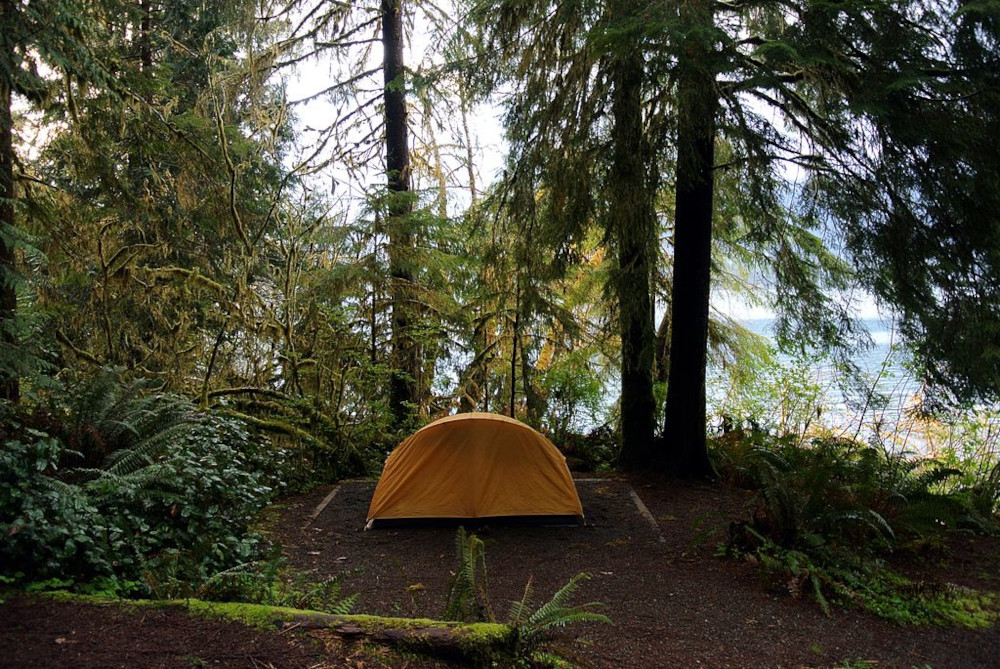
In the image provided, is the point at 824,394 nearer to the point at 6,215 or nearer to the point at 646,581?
the point at 646,581

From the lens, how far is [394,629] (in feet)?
11.3

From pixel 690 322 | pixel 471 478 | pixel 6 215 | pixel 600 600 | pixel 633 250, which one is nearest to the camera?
pixel 600 600

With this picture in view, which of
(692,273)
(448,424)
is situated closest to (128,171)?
(448,424)

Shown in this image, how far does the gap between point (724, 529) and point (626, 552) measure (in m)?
1.10

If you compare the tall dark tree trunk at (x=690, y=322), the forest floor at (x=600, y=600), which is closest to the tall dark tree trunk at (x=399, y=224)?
the forest floor at (x=600, y=600)

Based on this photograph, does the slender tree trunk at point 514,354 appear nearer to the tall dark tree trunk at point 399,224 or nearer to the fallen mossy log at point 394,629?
the tall dark tree trunk at point 399,224

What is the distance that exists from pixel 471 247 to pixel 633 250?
8.94 feet

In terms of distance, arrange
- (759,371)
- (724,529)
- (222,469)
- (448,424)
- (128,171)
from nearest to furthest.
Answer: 1. (222,469)
2. (724,529)
3. (448,424)
4. (128,171)
5. (759,371)

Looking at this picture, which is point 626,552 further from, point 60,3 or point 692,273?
point 60,3

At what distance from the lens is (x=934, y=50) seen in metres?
5.52

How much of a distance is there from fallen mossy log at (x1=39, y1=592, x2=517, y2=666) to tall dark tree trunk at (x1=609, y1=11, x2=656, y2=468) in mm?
4661

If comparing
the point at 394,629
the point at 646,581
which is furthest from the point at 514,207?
the point at 394,629

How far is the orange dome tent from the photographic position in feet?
25.1

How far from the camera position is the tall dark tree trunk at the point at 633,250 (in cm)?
725
